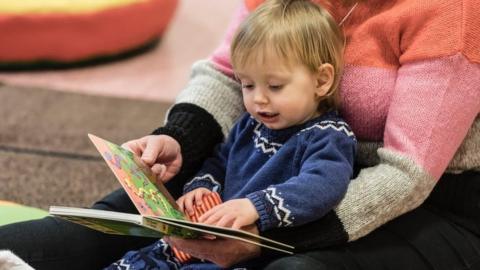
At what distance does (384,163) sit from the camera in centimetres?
104

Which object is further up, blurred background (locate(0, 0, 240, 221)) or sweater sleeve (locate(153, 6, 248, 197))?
sweater sleeve (locate(153, 6, 248, 197))

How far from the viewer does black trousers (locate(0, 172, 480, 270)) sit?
3.30ft

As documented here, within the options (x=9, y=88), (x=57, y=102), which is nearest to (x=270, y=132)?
(x=57, y=102)

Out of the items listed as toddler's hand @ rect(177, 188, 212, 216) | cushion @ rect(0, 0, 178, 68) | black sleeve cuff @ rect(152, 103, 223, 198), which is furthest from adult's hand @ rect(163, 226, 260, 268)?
cushion @ rect(0, 0, 178, 68)

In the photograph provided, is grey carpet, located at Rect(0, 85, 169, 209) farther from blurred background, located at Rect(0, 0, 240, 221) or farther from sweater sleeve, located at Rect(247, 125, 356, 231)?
sweater sleeve, located at Rect(247, 125, 356, 231)

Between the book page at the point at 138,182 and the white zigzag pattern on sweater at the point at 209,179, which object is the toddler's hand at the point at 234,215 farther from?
the white zigzag pattern on sweater at the point at 209,179

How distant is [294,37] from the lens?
40.3 inches

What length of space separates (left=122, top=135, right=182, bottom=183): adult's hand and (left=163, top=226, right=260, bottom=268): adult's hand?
0.55 ft

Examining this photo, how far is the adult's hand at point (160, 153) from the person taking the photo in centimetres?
112

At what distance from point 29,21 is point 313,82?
79.7 inches

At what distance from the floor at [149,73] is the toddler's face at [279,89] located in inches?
63.9

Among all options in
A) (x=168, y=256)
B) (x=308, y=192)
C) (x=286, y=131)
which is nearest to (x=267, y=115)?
(x=286, y=131)

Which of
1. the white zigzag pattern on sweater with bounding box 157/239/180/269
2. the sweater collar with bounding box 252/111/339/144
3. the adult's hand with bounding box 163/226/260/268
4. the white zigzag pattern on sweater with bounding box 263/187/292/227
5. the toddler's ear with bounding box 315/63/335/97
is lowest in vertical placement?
the white zigzag pattern on sweater with bounding box 157/239/180/269

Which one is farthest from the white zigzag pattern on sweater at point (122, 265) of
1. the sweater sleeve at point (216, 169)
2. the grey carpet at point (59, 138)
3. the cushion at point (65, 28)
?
the cushion at point (65, 28)
